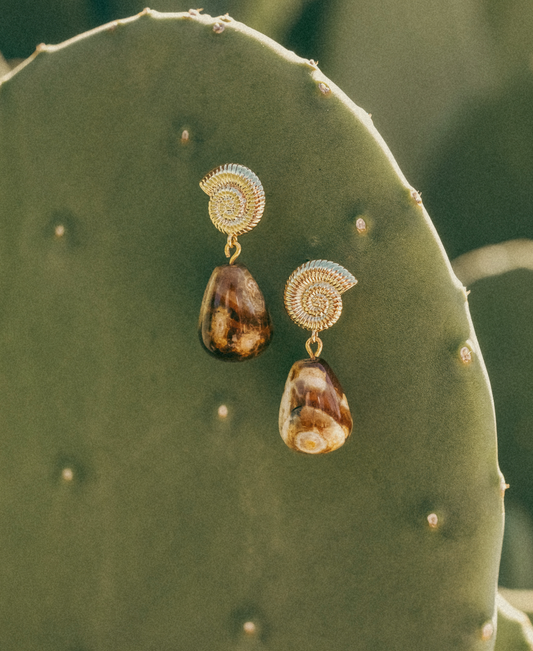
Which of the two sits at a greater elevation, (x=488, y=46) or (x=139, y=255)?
(x=488, y=46)

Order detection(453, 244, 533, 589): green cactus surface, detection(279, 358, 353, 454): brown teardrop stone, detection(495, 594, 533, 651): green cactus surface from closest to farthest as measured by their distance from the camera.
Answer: detection(279, 358, 353, 454): brown teardrop stone, detection(495, 594, 533, 651): green cactus surface, detection(453, 244, 533, 589): green cactus surface

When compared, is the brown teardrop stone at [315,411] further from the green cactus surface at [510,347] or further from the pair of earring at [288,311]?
the green cactus surface at [510,347]

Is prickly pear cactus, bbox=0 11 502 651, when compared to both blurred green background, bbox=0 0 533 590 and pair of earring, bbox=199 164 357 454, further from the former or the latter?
blurred green background, bbox=0 0 533 590

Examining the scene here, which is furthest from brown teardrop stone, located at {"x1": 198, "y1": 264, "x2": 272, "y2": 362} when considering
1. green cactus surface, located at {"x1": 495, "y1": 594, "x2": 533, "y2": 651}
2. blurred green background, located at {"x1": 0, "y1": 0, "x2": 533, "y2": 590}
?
green cactus surface, located at {"x1": 495, "y1": 594, "x2": 533, "y2": 651}

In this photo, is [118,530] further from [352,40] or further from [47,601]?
[352,40]

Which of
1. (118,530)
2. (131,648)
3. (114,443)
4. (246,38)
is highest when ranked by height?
(246,38)

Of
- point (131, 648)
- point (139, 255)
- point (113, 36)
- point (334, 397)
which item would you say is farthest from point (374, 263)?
point (131, 648)

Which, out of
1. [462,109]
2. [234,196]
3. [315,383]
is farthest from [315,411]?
[462,109]

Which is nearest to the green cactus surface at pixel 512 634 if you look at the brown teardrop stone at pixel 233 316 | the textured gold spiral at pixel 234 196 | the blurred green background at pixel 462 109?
the blurred green background at pixel 462 109
